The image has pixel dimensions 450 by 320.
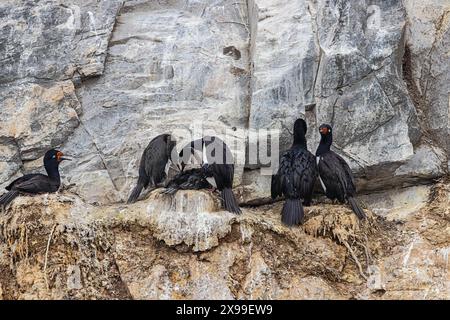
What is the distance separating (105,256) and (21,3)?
4512mm

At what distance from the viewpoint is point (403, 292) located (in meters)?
12.6

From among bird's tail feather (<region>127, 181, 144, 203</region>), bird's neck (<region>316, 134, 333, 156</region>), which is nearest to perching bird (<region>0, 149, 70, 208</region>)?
bird's tail feather (<region>127, 181, 144, 203</region>)

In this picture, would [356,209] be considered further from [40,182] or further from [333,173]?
[40,182]

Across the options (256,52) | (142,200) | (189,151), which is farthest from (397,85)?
(142,200)

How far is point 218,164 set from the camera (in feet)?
44.0

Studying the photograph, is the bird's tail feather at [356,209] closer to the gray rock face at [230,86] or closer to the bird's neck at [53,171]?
the gray rock face at [230,86]

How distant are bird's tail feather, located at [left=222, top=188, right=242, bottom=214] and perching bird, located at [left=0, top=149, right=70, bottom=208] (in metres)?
2.21

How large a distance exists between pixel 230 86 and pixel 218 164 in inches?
68.9

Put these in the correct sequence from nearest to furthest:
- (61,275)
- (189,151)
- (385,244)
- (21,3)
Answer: (61,275)
(385,244)
(189,151)
(21,3)

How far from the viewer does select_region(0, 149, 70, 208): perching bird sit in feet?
42.6

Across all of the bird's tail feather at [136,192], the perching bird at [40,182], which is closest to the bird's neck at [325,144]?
the bird's tail feather at [136,192]

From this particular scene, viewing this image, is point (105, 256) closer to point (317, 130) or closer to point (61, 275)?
point (61, 275)

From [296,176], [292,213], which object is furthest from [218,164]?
[292,213]

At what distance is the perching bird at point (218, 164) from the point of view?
→ 1316 centimetres
